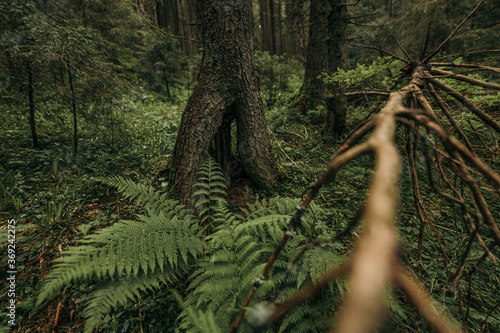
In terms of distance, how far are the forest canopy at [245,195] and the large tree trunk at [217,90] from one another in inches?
0.8

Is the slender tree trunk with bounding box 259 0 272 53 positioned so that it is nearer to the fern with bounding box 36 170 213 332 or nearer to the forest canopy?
the forest canopy

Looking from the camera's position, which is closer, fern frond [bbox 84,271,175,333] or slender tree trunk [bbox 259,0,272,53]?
fern frond [bbox 84,271,175,333]

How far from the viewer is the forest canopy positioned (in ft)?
2.46

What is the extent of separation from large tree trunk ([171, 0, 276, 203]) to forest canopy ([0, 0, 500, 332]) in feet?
0.07

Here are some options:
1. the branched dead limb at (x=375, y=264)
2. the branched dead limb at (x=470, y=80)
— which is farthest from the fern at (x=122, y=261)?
the branched dead limb at (x=470, y=80)

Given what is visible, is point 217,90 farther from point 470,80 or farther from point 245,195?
point 470,80

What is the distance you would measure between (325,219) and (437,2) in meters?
9.16

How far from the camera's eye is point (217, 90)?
9.36 ft

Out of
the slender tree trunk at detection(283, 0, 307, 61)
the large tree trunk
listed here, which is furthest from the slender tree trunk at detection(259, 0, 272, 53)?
the large tree trunk

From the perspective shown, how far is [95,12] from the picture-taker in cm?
779

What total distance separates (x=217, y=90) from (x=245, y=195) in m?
1.57

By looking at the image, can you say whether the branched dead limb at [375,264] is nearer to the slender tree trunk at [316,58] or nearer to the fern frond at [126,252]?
the fern frond at [126,252]

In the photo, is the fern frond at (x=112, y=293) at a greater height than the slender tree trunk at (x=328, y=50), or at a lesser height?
lesser

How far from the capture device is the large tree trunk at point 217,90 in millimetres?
2758
